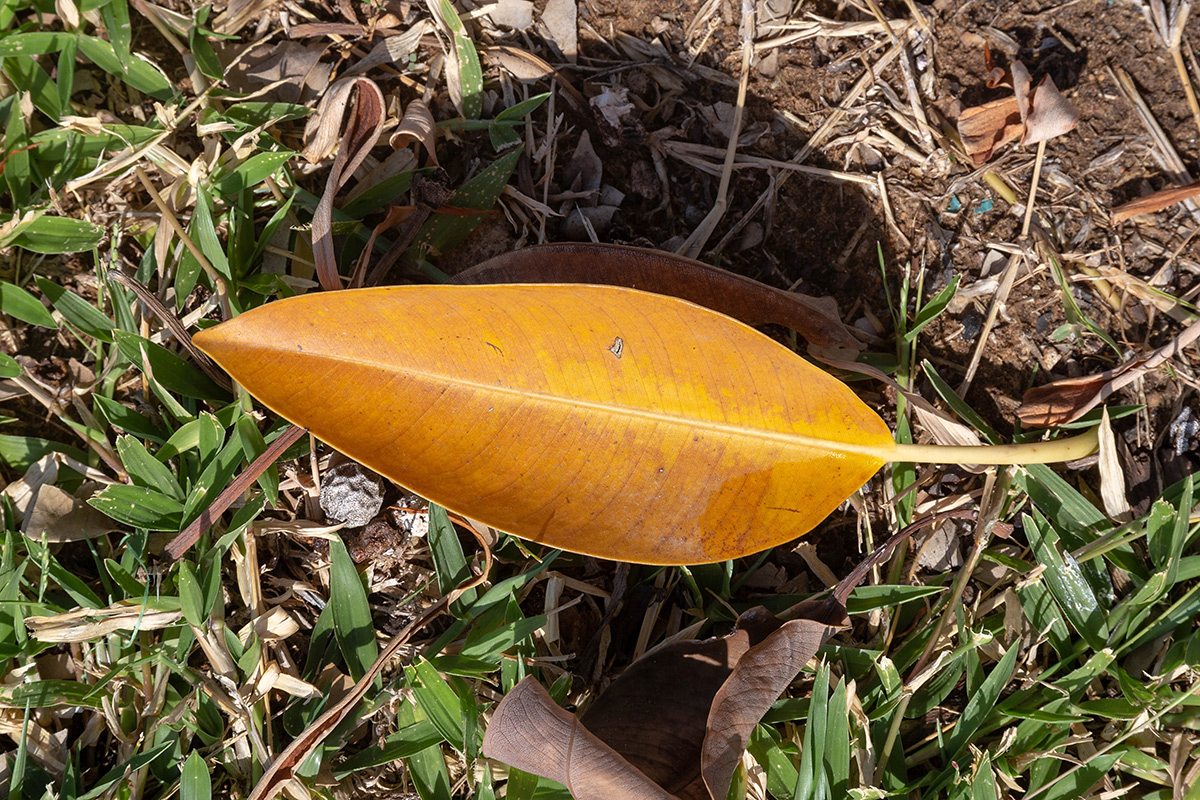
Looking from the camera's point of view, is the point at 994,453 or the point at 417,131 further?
the point at 417,131

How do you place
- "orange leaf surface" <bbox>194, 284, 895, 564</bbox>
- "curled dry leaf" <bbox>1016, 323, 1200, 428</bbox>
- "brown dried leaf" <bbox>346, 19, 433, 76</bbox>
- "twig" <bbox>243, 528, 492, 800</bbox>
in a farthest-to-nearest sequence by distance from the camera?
"brown dried leaf" <bbox>346, 19, 433, 76</bbox>
"curled dry leaf" <bbox>1016, 323, 1200, 428</bbox>
"twig" <bbox>243, 528, 492, 800</bbox>
"orange leaf surface" <bbox>194, 284, 895, 564</bbox>

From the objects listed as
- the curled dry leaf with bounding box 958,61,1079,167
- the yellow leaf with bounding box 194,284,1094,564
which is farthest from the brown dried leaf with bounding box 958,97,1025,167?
the yellow leaf with bounding box 194,284,1094,564

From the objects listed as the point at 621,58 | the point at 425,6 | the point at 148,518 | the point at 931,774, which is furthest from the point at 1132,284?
the point at 148,518

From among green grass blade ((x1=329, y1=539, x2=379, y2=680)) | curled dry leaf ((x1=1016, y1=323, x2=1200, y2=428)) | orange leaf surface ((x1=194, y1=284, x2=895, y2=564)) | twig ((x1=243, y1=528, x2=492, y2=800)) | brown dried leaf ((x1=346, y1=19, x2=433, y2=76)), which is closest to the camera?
orange leaf surface ((x1=194, y1=284, x2=895, y2=564))

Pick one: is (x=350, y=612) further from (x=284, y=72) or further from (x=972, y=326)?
(x=972, y=326)

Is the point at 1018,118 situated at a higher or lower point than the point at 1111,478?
higher

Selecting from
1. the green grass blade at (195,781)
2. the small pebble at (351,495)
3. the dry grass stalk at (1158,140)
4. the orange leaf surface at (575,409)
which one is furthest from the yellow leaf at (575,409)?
the dry grass stalk at (1158,140)

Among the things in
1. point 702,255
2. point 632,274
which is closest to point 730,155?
point 702,255

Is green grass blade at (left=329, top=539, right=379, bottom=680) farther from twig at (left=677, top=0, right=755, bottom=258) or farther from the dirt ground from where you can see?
twig at (left=677, top=0, right=755, bottom=258)
